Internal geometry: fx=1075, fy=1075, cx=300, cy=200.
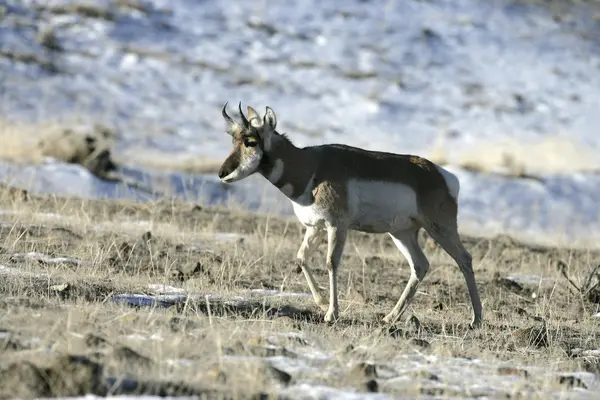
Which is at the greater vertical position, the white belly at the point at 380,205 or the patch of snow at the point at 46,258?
the white belly at the point at 380,205

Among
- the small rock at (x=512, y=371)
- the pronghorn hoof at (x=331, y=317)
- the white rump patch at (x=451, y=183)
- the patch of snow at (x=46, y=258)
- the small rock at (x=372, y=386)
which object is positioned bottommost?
the patch of snow at (x=46, y=258)

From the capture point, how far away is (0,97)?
24.5 meters

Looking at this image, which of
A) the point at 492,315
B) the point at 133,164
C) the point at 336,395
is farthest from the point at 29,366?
the point at 133,164

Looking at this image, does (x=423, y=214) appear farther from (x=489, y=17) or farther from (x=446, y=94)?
(x=489, y=17)

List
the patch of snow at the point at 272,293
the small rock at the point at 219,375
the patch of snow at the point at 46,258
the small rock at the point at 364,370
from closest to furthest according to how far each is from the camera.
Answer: the small rock at the point at 219,375
the small rock at the point at 364,370
the patch of snow at the point at 272,293
the patch of snow at the point at 46,258

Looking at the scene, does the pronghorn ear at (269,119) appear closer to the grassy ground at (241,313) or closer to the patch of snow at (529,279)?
the grassy ground at (241,313)

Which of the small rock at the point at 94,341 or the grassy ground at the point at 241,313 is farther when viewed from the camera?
the small rock at the point at 94,341

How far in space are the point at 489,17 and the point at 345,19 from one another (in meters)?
4.56

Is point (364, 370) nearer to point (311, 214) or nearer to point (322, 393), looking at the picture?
point (322, 393)

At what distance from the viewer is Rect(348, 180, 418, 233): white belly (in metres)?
9.21

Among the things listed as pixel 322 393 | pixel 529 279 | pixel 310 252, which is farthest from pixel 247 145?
pixel 529 279

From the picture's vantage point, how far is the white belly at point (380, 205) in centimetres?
921

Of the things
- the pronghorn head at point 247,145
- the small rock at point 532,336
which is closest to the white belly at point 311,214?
the pronghorn head at point 247,145

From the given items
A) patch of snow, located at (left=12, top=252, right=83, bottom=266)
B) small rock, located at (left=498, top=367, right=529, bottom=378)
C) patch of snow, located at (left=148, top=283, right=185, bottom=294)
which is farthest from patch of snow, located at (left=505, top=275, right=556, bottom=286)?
small rock, located at (left=498, top=367, right=529, bottom=378)
